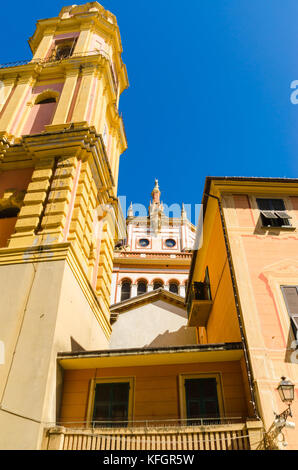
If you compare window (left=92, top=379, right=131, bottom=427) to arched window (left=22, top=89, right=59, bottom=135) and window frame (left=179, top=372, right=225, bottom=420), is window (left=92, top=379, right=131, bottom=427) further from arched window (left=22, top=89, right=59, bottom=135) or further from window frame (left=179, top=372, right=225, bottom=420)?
arched window (left=22, top=89, right=59, bottom=135)

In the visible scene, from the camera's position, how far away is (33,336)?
431 inches

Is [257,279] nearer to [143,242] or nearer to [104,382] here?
[104,382]

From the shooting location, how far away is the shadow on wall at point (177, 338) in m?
20.8

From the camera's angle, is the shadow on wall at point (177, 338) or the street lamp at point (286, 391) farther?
the shadow on wall at point (177, 338)

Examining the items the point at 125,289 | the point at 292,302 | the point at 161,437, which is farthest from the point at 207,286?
the point at 125,289

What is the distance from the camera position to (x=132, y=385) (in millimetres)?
11039

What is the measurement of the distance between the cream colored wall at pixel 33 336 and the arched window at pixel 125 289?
60.8 ft

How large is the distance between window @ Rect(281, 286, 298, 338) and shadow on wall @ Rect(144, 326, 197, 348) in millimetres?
10068

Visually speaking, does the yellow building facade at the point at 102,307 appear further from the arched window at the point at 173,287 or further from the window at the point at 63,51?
the arched window at the point at 173,287

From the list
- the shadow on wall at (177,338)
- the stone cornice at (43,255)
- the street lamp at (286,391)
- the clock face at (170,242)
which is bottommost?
the street lamp at (286,391)

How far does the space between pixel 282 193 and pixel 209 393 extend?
27.7 ft

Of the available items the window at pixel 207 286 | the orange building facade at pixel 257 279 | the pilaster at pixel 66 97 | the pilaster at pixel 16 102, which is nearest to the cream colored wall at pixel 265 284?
the orange building facade at pixel 257 279

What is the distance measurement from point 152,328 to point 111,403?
1106cm
